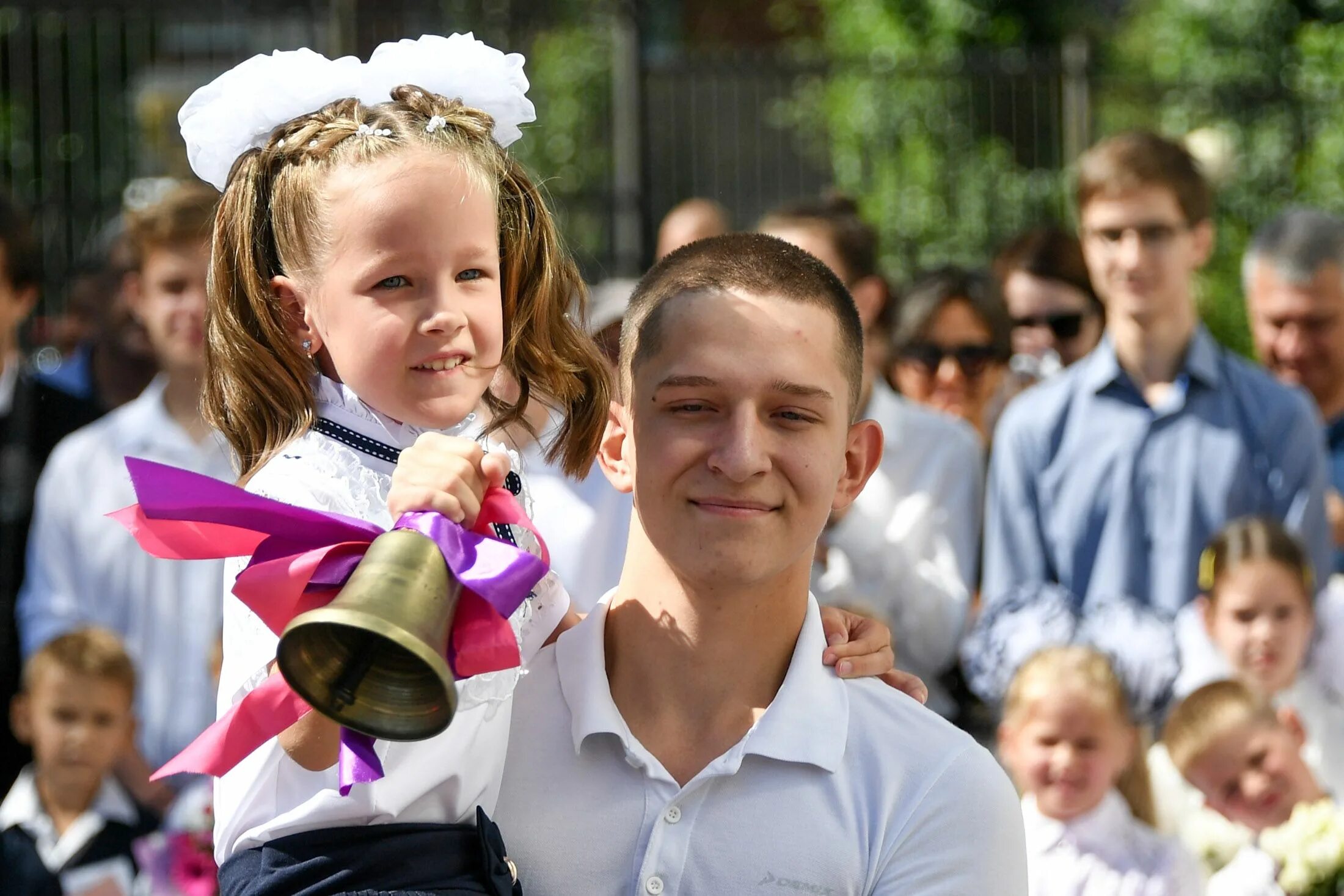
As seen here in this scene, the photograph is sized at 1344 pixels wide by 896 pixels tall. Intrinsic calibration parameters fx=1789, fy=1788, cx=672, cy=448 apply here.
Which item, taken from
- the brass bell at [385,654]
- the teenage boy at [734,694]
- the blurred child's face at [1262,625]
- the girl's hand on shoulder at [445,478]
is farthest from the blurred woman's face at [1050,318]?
the brass bell at [385,654]

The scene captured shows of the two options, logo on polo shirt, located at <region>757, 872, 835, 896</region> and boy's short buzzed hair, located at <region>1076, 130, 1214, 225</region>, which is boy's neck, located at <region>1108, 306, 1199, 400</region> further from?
logo on polo shirt, located at <region>757, 872, 835, 896</region>

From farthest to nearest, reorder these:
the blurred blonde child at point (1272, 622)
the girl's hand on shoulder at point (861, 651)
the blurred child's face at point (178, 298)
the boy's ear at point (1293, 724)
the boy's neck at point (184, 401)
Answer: the boy's neck at point (184, 401) → the blurred child's face at point (178, 298) → the blurred blonde child at point (1272, 622) → the boy's ear at point (1293, 724) → the girl's hand on shoulder at point (861, 651)

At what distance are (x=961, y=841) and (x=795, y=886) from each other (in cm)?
24

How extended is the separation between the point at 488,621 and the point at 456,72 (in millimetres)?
1052

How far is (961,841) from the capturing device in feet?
8.19

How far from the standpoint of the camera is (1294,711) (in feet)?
17.5

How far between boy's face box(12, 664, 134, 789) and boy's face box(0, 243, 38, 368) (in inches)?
49.6

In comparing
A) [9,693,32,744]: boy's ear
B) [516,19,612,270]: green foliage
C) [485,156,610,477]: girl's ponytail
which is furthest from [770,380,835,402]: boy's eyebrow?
[516,19,612,270]: green foliage

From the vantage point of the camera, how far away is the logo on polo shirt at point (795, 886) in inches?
97.0

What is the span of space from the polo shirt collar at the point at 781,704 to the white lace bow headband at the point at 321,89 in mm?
845

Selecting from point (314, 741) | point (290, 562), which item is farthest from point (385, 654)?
point (314, 741)

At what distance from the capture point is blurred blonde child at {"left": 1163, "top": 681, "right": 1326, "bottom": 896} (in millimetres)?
4992

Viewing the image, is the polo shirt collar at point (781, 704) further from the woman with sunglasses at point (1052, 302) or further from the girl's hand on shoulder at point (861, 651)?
the woman with sunglasses at point (1052, 302)

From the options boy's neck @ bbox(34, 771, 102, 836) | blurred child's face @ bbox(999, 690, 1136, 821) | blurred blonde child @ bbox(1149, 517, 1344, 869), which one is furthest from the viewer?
boy's neck @ bbox(34, 771, 102, 836)
